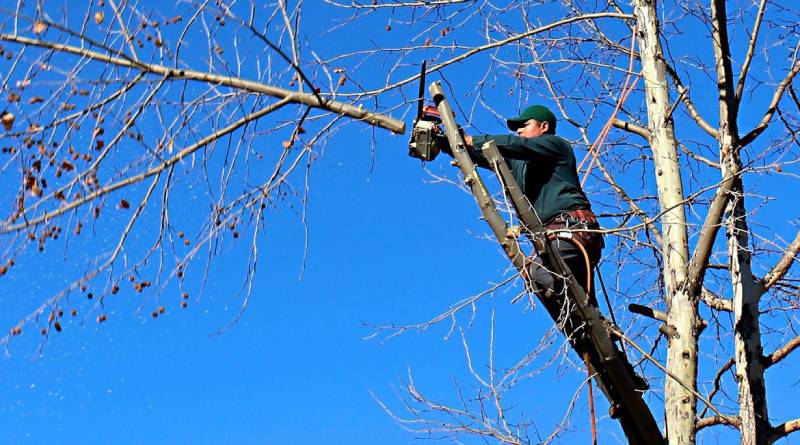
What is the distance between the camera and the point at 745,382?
6.77 meters

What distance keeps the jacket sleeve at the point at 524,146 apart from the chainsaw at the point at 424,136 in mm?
204

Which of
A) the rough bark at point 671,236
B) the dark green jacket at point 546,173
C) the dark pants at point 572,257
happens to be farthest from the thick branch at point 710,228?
the dark green jacket at point 546,173

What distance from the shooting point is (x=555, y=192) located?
616 cm

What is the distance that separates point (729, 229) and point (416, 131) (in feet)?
8.07

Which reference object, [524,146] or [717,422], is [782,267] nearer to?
[717,422]

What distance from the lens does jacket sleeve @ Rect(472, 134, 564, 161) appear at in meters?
5.85

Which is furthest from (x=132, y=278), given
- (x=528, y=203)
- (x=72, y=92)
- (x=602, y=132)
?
(x=602, y=132)

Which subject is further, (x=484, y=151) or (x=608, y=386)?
(x=608, y=386)

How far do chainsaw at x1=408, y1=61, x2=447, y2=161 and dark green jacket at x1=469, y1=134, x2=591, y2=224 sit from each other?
0.90ft

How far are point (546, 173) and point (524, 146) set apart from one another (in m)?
0.32

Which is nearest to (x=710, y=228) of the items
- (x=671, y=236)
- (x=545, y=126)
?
(x=671, y=236)

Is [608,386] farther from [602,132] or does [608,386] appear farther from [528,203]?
[602,132]

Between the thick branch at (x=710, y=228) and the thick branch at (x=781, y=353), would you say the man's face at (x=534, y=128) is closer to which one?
the thick branch at (x=710, y=228)

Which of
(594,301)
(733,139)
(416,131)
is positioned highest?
(733,139)
